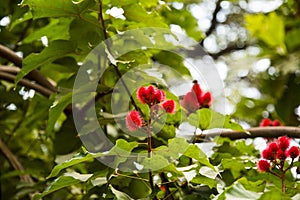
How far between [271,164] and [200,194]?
0.18 m


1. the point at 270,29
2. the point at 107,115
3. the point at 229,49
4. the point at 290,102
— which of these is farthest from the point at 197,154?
the point at 229,49

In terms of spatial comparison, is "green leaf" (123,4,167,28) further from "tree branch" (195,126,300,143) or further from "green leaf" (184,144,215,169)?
"green leaf" (184,144,215,169)

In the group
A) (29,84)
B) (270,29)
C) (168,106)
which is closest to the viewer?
(168,106)

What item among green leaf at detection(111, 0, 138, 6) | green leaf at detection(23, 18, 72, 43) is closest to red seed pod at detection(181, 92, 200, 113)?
green leaf at detection(111, 0, 138, 6)

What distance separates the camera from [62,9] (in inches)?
48.0

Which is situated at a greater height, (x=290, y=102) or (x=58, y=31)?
(x=58, y=31)

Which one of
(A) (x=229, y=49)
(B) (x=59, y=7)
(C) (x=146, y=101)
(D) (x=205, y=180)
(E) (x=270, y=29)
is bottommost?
(A) (x=229, y=49)

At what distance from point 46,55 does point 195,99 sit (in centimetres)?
38

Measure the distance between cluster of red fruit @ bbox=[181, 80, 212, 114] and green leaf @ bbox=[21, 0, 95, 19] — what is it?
1.05 feet

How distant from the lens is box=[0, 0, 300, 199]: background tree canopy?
106 centimetres

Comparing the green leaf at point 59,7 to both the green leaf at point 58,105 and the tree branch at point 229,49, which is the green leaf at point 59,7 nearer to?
the green leaf at point 58,105

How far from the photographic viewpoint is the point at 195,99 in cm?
129

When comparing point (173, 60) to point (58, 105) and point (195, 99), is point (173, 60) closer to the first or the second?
point (195, 99)

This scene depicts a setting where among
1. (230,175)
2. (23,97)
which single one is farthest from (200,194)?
(23,97)
